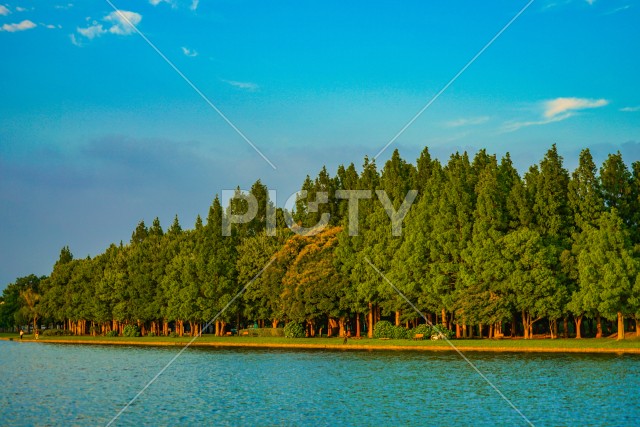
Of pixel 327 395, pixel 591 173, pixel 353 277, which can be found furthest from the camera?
pixel 353 277

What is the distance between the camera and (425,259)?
2916 inches

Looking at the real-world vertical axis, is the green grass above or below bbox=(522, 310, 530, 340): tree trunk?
below

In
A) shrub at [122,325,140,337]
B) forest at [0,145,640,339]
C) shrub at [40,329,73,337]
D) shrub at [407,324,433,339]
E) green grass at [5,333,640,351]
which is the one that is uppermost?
forest at [0,145,640,339]

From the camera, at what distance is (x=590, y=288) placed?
6275 centimetres

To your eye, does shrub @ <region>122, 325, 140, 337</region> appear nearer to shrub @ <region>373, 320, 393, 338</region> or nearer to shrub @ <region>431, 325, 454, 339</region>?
shrub @ <region>373, 320, 393, 338</region>

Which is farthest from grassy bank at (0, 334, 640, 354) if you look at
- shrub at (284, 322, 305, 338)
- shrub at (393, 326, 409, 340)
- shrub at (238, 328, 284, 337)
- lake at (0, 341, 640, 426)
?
lake at (0, 341, 640, 426)

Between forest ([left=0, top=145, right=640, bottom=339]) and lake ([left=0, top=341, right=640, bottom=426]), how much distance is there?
1388 centimetres

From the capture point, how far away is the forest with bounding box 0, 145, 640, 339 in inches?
2628

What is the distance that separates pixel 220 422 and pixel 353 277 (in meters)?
51.4

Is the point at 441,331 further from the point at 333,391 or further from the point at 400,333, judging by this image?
the point at 333,391

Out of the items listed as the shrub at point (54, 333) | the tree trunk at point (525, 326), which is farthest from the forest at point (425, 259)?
the shrub at point (54, 333)

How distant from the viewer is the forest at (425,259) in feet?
219

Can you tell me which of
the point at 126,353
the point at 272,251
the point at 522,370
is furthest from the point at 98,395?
the point at 272,251

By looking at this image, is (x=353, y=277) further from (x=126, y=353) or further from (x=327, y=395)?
(x=327, y=395)
